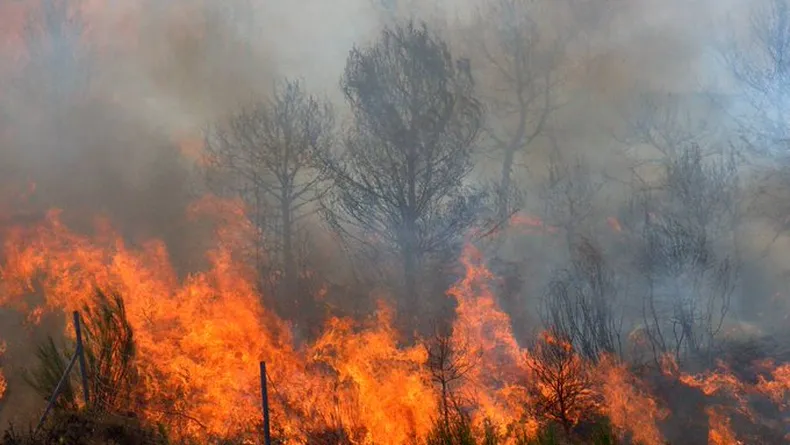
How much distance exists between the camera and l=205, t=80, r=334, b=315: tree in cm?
1758

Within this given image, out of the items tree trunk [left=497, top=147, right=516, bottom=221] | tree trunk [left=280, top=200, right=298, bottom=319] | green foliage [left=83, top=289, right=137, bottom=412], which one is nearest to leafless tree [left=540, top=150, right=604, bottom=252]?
tree trunk [left=497, top=147, right=516, bottom=221]

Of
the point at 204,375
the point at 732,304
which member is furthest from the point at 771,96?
the point at 204,375

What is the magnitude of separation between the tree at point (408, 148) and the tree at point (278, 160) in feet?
7.69

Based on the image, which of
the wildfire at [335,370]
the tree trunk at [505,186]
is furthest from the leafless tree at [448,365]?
the tree trunk at [505,186]

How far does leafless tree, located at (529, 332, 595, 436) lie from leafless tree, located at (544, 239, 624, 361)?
781 millimetres

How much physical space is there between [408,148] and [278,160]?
4.32m

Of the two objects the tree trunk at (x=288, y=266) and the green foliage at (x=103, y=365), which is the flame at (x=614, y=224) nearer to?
the tree trunk at (x=288, y=266)

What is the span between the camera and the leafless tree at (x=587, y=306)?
49.6 feet

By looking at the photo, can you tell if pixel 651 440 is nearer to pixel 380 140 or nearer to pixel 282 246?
pixel 380 140

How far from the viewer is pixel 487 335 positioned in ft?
48.6

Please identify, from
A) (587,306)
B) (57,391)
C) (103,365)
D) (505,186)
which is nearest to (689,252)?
(587,306)

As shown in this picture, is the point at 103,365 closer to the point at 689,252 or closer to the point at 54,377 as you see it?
the point at 54,377

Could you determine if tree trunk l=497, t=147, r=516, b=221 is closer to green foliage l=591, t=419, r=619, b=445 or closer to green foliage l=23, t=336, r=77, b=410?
green foliage l=591, t=419, r=619, b=445

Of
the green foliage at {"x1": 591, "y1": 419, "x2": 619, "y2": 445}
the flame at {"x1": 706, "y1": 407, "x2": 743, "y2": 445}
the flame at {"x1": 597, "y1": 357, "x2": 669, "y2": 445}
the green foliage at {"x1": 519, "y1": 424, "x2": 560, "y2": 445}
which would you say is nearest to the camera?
the green foliage at {"x1": 591, "y1": 419, "x2": 619, "y2": 445}
